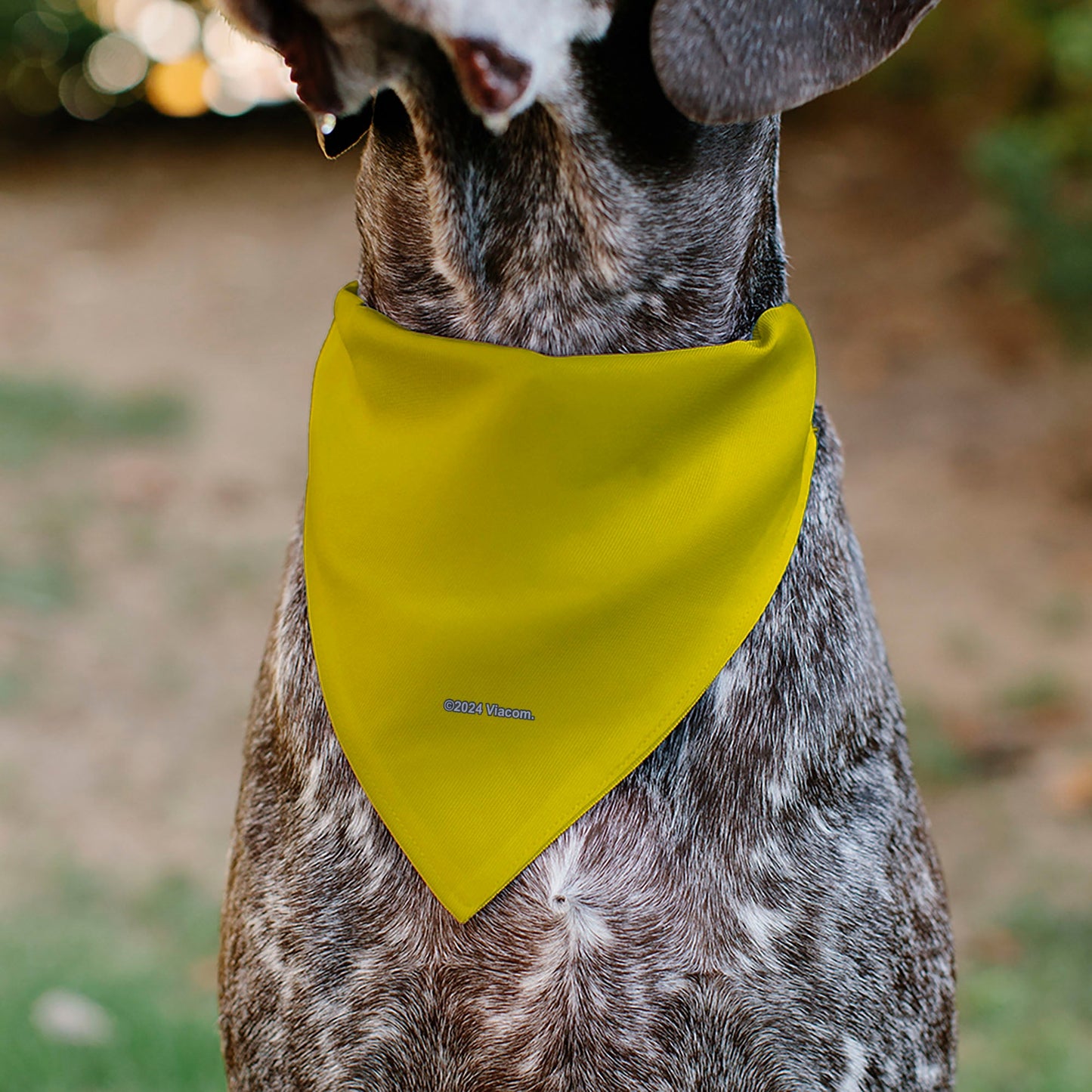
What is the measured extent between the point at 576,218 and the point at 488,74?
346mm

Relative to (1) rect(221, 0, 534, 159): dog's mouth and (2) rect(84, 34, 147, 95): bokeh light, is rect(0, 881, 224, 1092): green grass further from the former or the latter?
(2) rect(84, 34, 147, 95): bokeh light

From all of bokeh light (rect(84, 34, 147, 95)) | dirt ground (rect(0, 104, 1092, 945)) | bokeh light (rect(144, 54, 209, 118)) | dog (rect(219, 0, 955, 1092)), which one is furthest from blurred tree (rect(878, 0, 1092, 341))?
bokeh light (rect(84, 34, 147, 95))

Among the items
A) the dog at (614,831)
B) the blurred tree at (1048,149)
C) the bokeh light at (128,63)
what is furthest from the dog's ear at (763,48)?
the bokeh light at (128,63)

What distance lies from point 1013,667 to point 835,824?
4008 millimetres

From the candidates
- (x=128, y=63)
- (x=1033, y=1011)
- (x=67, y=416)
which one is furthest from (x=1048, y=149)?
(x=128, y=63)

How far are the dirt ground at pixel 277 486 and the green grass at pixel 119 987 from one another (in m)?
0.21

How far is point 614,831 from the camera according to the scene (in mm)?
2121

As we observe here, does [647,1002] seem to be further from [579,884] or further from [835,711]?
[835,711]

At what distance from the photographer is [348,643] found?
2.21 metres

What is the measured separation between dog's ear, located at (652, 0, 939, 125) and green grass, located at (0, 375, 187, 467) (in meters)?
6.34

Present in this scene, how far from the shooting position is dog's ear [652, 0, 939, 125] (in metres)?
1.85

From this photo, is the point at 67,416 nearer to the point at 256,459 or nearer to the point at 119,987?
the point at 256,459

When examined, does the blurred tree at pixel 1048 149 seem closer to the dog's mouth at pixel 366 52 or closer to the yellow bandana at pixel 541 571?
the yellow bandana at pixel 541 571

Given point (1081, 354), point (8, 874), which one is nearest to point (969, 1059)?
point (8, 874)
